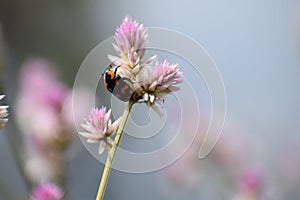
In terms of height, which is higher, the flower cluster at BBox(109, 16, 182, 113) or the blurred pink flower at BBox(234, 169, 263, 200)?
the flower cluster at BBox(109, 16, 182, 113)

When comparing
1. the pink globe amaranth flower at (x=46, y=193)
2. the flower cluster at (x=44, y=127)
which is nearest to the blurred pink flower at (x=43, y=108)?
the flower cluster at (x=44, y=127)

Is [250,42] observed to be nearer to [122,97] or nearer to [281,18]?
[281,18]

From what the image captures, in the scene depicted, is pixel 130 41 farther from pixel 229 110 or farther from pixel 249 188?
pixel 229 110

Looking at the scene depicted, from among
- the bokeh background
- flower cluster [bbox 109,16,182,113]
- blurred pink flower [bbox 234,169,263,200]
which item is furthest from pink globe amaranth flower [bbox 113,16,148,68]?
blurred pink flower [bbox 234,169,263,200]

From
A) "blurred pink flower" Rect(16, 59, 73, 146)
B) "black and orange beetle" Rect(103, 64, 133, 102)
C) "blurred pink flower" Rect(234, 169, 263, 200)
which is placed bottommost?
"blurred pink flower" Rect(234, 169, 263, 200)

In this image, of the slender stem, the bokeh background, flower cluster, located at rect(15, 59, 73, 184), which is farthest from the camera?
the bokeh background

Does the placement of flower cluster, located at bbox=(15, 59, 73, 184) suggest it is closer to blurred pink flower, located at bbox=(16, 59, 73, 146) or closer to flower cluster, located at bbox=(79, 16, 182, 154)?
blurred pink flower, located at bbox=(16, 59, 73, 146)

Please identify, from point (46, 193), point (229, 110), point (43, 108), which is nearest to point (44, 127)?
point (43, 108)
